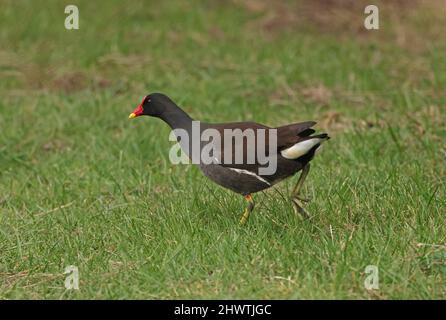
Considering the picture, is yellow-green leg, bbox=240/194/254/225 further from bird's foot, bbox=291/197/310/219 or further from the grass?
bird's foot, bbox=291/197/310/219

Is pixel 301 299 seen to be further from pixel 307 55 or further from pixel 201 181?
pixel 307 55

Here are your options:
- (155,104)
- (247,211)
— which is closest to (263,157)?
(247,211)

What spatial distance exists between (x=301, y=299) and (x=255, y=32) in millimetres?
6438

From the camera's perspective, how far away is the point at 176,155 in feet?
22.0

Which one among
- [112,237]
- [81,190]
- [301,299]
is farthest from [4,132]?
[301,299]

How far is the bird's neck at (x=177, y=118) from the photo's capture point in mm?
5320

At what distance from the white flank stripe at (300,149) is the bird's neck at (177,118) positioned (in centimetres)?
70

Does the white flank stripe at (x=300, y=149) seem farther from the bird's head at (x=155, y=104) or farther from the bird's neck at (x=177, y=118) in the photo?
the bird's head at (x=155, y=104)

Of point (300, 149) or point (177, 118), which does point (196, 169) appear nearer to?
point (177, 118)

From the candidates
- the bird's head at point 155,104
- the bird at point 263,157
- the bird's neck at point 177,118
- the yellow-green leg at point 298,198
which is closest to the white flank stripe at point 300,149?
the bird at point 263,157

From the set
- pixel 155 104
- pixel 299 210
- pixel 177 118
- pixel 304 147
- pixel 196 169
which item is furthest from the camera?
pixel 196 169

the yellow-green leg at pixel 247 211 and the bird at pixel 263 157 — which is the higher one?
the bird at pixel 263 157

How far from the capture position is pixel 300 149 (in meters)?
4.86

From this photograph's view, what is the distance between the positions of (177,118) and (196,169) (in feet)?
3.78
